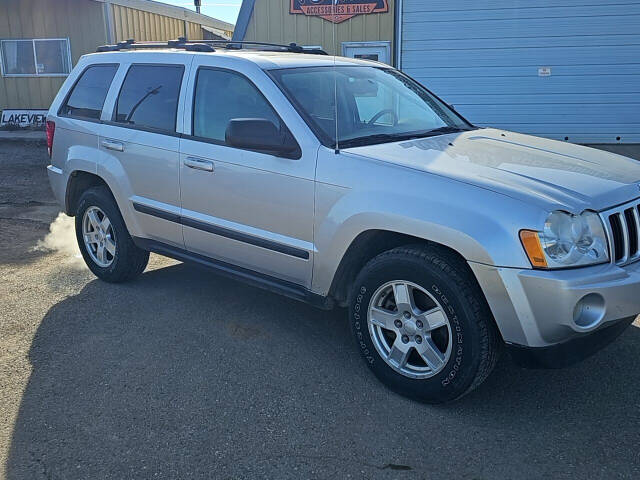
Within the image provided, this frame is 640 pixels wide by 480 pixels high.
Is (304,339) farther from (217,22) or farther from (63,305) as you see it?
(217,22)

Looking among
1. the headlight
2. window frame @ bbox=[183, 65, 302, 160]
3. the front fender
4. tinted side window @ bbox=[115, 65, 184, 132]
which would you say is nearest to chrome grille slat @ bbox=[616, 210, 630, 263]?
the headlight

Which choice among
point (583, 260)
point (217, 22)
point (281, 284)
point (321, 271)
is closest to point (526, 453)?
point (583, 260)

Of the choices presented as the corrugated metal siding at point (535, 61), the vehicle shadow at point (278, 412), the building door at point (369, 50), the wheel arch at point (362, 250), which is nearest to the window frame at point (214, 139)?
the wheel arch at point (362, 250)

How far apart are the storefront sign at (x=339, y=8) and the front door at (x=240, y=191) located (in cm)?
923

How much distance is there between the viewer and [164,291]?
5082 mm

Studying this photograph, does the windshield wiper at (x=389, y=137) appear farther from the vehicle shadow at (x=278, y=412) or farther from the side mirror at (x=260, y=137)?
the vehicle shadow at (x=278, y=412)

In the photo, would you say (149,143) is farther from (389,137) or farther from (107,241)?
(389,137)

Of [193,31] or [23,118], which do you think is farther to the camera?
[193,31]

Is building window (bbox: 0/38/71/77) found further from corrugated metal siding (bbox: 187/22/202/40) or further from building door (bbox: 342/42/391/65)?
building door (bbox: 342/42/391/65)

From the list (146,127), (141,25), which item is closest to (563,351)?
(146,127)

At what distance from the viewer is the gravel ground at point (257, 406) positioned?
9.18ft

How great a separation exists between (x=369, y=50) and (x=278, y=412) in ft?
36.2

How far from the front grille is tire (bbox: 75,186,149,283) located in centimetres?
358

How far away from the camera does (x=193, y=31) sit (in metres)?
20.3
